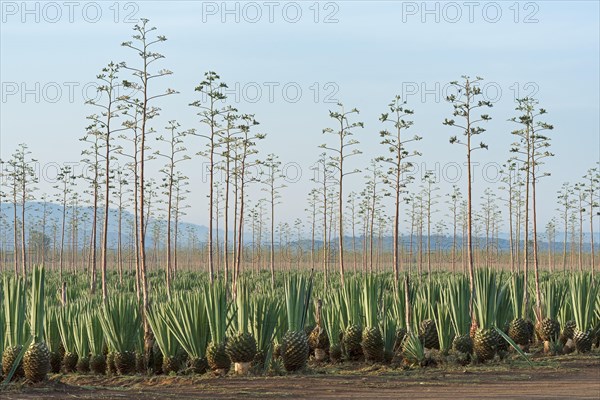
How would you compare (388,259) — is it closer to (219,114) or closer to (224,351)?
(219,114)

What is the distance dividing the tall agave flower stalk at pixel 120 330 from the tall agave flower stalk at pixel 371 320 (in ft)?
10.9

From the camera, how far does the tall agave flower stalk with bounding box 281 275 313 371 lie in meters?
11.6

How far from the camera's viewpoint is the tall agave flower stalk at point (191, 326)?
11.4 meters

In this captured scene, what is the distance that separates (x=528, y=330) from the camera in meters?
14.5

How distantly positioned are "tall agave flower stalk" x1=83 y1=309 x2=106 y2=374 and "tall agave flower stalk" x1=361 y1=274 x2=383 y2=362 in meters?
3.73

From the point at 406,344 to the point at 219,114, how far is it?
1031cm

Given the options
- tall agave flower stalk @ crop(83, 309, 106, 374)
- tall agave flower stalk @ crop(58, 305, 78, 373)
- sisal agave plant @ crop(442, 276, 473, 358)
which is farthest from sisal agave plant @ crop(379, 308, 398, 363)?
tall agave flower stalk @ crop(58, 305, 78, 373)

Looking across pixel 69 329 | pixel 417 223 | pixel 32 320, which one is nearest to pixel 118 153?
pixel 69 329

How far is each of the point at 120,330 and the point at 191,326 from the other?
3.88 feet

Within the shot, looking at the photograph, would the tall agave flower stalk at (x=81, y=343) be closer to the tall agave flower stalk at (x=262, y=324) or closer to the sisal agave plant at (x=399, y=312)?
the tall agave flower stalk at (x=262, y=324)

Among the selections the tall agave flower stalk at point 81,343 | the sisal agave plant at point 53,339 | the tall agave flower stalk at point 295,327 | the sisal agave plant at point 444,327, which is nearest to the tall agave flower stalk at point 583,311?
the sisal agave plant at point 444,327

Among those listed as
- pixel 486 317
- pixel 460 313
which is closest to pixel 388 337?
pixel 460 313

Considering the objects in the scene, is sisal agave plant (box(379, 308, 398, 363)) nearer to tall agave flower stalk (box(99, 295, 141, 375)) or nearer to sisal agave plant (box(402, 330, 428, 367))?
sisal agave plant (box(402, 330, 428, 367))

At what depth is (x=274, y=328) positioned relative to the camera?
39.0 feet
